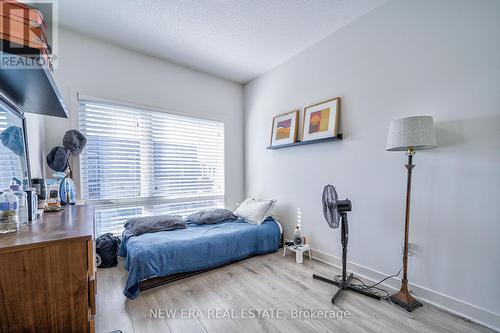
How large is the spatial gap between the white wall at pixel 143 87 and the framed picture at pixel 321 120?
157 centimetres

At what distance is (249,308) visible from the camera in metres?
1.75

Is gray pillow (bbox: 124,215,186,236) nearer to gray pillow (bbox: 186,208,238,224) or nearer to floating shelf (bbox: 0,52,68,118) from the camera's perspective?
gray pillow (bbox: 186,208,238,224)

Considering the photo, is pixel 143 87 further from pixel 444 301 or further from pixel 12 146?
pixel 444 301

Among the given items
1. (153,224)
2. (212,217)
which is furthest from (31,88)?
(212,217)

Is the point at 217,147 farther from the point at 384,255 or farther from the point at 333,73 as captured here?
the point at 384,255

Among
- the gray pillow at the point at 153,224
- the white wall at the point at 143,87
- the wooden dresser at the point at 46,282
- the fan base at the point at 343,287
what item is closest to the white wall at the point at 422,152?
the fan base at the point at 343,287

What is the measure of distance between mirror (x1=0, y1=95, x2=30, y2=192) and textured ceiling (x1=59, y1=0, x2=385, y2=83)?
1.49 metres

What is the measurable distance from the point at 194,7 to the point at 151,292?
284 centimetres

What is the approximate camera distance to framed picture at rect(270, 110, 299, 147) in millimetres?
3003

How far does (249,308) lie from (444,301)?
1.60 meters

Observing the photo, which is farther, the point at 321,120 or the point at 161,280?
the point at 321,120

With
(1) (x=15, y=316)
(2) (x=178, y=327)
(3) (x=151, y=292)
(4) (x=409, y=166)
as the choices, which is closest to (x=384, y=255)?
(4) (x=409, y=166)

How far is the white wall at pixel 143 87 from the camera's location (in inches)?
98.4

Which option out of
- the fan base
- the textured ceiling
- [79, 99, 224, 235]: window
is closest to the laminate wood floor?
the fan base
